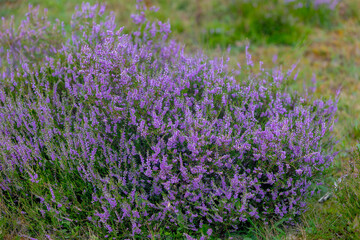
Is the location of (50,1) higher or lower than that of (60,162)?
higher

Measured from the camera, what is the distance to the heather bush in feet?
7.07

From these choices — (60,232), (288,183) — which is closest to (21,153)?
(60,232)

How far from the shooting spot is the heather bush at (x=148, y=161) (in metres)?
2.16

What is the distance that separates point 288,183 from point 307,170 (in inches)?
6.6

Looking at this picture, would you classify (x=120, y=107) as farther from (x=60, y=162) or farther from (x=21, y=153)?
(x=21, y=153)

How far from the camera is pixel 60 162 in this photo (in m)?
2.23

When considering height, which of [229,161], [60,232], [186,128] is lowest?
[60,232]

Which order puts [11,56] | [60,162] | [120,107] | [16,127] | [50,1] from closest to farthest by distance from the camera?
[60,162] < [120,107] < [16,127] < [11,56] < [50,1]

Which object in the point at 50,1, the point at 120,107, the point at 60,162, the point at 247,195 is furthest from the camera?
the point at 50,1

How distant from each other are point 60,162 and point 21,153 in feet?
1.00

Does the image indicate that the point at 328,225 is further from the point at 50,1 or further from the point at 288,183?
the point at 50,1

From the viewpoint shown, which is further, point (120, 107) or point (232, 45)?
point (232, 45)

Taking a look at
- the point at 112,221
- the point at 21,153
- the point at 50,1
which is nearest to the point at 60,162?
the point at 21,153

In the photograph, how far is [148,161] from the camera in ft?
7.00
